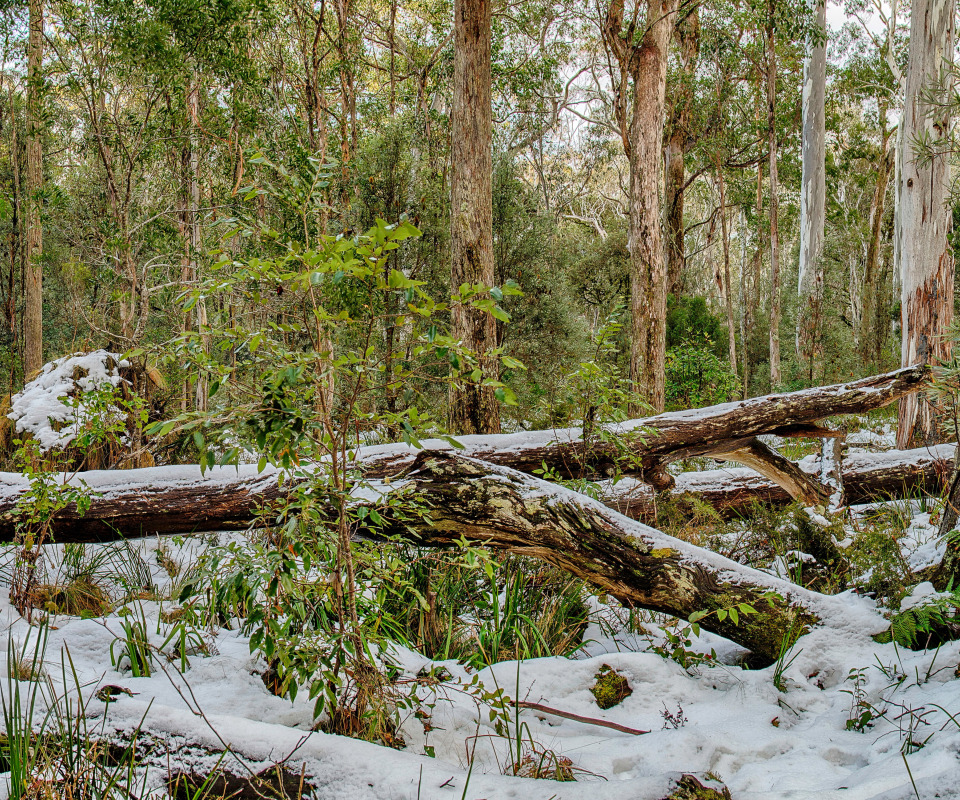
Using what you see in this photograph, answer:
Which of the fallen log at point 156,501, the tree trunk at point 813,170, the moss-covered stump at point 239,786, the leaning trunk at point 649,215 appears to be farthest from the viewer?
the tree trunk at point 813,170

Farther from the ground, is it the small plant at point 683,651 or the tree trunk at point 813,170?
the tree trunk at point 813,170

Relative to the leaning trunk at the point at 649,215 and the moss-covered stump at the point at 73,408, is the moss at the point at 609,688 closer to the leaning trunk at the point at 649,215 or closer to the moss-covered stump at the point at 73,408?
the moss-covered stump at the point at 73,408

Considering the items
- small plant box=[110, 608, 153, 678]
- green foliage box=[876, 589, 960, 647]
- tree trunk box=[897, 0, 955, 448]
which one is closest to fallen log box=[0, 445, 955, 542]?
small plant box=[110, 608, 153, 678]

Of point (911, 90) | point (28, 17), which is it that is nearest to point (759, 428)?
point (911, 90)

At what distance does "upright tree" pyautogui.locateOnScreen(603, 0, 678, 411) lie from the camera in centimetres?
800

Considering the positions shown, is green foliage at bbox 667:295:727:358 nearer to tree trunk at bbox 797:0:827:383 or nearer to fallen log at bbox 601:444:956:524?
tree trunk at bbox 797:0:827:383

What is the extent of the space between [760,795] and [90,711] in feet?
6.15

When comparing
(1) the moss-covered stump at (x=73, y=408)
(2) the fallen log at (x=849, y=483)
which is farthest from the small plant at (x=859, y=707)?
(1) the moss-covered stump at (x=73, y=408)

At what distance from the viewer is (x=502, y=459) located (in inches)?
161

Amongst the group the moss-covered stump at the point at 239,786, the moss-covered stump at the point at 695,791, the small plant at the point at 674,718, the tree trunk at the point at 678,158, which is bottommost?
the small plant at the point at 674,718

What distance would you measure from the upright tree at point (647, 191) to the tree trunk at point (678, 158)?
21.3ft

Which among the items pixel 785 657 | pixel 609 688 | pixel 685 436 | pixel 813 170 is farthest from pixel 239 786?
pixel 813 170

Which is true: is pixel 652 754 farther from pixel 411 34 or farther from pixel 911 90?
pixel 411 34

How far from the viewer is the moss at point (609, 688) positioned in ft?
8.44
